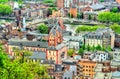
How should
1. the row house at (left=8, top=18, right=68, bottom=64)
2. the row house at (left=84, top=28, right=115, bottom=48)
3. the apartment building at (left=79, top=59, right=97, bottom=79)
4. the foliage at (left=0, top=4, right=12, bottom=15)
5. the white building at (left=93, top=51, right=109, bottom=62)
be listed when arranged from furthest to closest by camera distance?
the foliage at (left=0, top=4, right=12, bottom=15)
the row house at (left=84, top=28, right=115, bottom=48)
the row house at (left=8, top=18, right=68, bottom=64)
the white building at (left=93, top=51, right=109, bottom=62)
the apartment building at (left=79, top=59, right=97, bottom=79)

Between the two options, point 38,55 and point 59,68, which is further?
point 38,55

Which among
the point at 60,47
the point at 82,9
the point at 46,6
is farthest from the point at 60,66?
the point at 46,6

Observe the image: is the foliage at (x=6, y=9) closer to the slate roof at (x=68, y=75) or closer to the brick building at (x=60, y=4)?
the brick building at (x=60, y=4)

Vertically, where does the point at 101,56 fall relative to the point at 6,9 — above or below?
above

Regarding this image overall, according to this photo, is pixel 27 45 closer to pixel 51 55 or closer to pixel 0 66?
pixel 51 55

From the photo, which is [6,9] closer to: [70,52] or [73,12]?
[73,12]

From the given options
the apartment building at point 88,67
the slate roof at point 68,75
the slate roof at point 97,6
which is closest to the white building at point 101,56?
the apartment building at point 88,67

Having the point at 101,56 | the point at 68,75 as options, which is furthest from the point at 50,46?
the point at 68,75

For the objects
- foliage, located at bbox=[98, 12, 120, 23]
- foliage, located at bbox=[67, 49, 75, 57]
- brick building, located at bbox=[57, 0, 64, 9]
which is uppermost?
brick building, located at bbox=[57, 0, 64, 9]

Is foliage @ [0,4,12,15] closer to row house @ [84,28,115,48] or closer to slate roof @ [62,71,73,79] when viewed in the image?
row house @ [84,28,115,48]

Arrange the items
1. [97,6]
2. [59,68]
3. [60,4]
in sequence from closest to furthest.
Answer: [59,68]
[97,6]
[60,4]

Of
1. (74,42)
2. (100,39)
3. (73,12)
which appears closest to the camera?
(100,39)

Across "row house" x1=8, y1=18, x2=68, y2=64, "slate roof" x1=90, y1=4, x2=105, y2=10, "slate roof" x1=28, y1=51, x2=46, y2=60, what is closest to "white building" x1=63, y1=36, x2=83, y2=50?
"row house" x1=8, y1=18, x2=68, y2=64

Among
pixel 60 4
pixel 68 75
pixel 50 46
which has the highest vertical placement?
pixel 50 46
